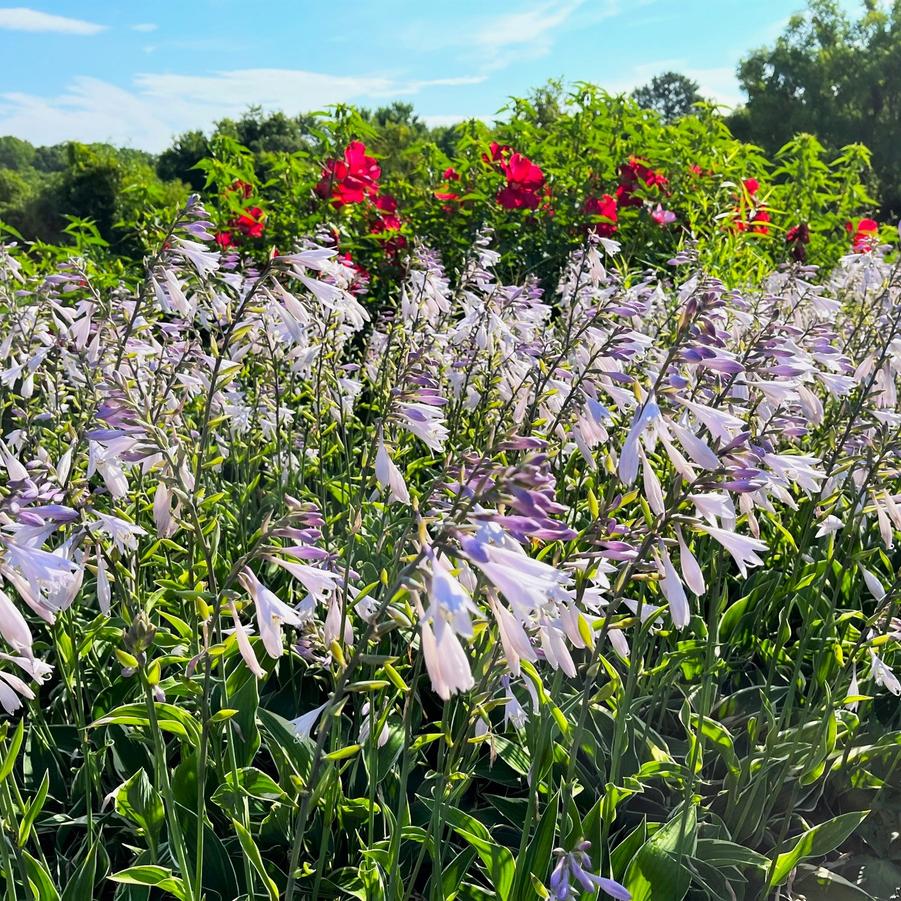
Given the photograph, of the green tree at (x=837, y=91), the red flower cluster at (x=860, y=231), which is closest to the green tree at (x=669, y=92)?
the green tree at (x=837, y=91)

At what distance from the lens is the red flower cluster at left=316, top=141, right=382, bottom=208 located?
7035 millimetres

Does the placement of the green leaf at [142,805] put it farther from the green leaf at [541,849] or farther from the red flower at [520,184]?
the red flower at [520,184]

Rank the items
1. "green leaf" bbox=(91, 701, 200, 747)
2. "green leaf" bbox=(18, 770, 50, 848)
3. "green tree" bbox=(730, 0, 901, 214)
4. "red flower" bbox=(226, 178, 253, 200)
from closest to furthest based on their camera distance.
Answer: "green leaf" bbox=(18, 770, 50, 848) < "green leaf" bbox=(91, 701, 200, 747) < "red flower" bbox=(226, 178, 253, 200) < "green tree" bbox=(730, 0, 901, 214)

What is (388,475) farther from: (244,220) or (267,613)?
(244,220)

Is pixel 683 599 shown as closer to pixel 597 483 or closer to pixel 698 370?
pixel 698 370

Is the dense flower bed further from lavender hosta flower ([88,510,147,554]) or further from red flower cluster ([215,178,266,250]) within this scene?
red flower cluster ([215,178,266,250])

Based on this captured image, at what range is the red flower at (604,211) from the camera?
23.6 feet

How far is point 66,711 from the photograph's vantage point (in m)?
2.92

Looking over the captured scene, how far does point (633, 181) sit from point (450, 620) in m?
7.05

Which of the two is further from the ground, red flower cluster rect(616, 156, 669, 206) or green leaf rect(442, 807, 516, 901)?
red flower cluster rect(616, 156, 669, 206)

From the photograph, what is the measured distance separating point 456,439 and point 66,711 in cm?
184

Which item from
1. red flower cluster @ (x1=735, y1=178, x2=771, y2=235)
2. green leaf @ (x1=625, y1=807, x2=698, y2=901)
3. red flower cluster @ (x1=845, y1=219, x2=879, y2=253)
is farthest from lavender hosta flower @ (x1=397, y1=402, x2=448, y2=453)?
red flower cluster @ (x1=845, y1=219, x2=879, y2=253)

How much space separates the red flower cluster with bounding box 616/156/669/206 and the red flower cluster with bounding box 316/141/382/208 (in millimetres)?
2140

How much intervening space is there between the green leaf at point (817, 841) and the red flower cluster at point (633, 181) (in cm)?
608
